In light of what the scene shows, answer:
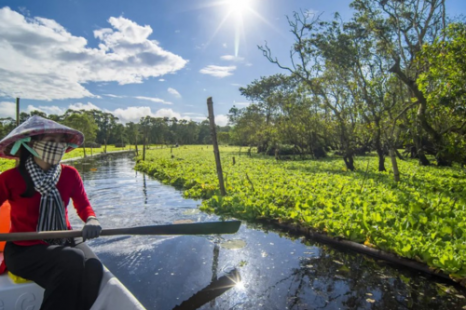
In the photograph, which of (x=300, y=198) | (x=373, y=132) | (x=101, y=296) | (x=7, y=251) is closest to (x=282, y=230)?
(x=300, y=198)

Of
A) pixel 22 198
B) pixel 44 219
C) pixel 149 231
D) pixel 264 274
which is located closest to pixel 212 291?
pixel 264 274

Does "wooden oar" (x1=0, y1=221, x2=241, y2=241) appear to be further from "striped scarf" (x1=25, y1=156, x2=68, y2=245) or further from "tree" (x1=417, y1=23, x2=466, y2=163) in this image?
"tree" (x1=417, y1=23, x2=466, y2=163)

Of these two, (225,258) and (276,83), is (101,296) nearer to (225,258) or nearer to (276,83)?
(225,258)

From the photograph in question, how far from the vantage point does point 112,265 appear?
5496 mm

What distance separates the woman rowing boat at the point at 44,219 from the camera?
2.60m

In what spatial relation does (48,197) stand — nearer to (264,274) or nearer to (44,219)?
(44,219)

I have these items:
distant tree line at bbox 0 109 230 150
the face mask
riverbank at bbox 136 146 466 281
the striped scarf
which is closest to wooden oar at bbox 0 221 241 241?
the striped scarf

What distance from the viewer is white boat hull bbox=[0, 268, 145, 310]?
8.99 feet

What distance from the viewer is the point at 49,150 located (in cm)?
276

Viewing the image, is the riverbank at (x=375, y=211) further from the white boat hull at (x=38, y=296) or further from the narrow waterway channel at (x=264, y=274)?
the white boat hull at (x=38, y=296)

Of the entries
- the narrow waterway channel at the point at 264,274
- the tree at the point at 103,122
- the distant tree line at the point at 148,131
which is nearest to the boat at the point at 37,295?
the narrow waterway channel at the point at 264,274

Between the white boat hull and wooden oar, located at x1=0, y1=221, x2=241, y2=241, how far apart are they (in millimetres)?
524

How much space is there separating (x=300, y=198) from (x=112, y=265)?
532 centimetres

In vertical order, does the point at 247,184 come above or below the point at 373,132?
below
